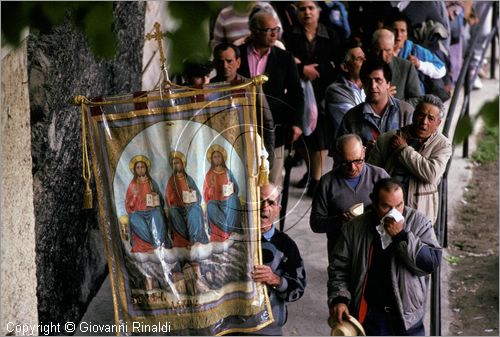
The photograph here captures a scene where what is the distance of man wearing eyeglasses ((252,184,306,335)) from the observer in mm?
6848

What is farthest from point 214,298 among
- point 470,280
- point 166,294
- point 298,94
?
point 470,280

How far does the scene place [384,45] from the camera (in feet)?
30.4

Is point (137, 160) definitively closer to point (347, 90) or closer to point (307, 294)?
point (307, 294)

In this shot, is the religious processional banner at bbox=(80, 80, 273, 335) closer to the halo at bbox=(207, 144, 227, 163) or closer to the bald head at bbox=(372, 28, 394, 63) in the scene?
the halo at bbox=(207, 144, 227, 163)

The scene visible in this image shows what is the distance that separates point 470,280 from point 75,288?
3247 millimetres

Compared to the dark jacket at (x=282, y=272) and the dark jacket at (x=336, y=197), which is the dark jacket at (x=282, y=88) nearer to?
the dark jacket at (x=336, y=197)

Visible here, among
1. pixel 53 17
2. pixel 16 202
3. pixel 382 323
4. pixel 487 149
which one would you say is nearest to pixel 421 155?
pixel 382 323

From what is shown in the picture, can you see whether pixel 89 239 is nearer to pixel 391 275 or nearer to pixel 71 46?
pixel 71 46

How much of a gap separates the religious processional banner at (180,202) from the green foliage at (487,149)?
21.2ft

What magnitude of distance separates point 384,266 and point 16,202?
6.89 feet

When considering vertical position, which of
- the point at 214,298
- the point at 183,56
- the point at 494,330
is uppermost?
the point at 183,56

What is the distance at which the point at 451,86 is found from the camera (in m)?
11.3

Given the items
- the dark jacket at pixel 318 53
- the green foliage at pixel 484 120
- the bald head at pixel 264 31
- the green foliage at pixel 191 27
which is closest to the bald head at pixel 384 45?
the bald head at pixel 264 31

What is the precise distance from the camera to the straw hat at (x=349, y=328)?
657 centimetres
